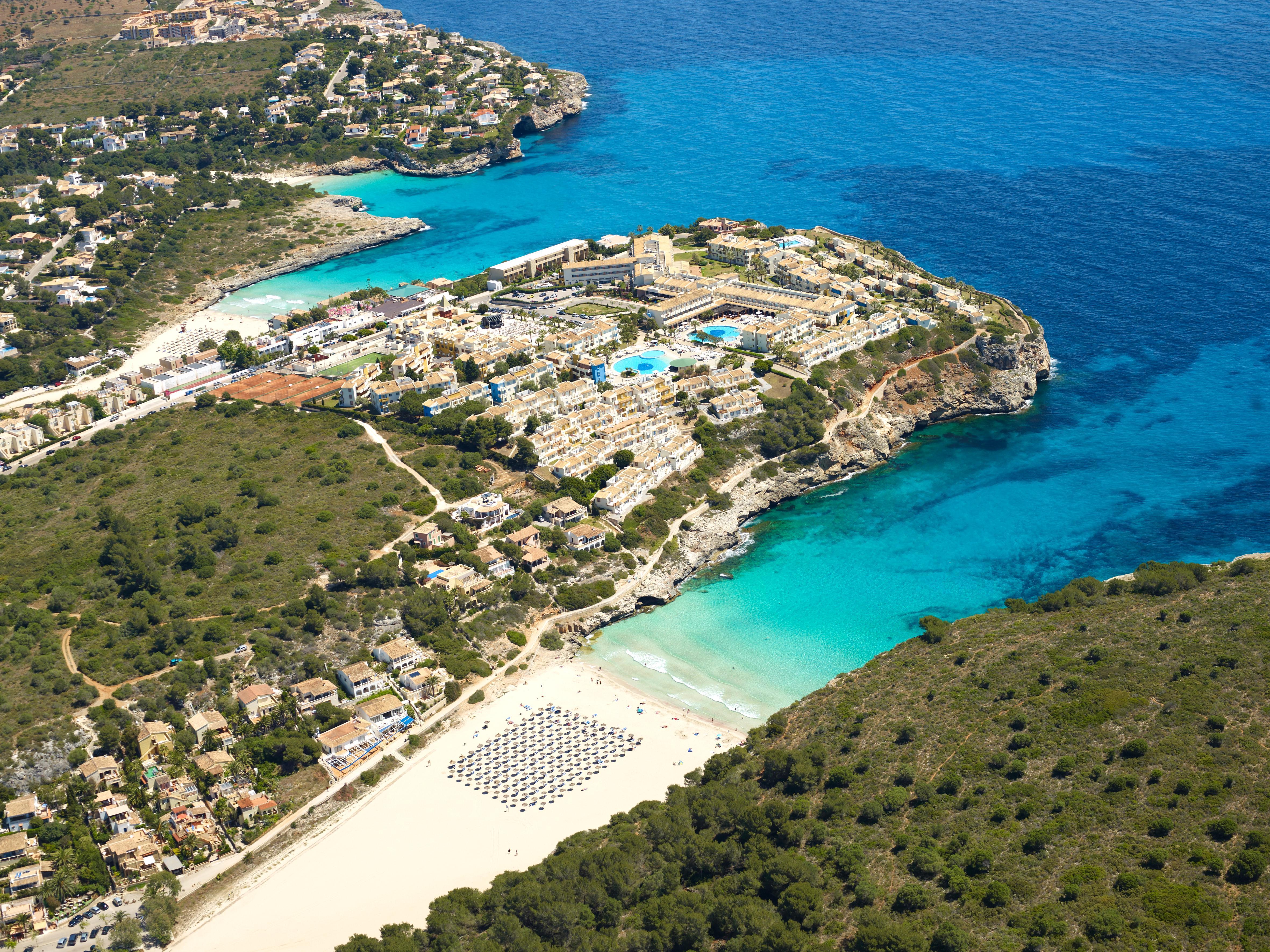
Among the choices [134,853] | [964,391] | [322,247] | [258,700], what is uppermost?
[964,391]

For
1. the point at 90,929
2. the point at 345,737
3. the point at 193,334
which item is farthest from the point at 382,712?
the point at 193,334

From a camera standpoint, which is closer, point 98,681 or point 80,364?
point 98,681

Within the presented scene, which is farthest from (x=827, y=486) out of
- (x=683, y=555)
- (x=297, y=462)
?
(x=297, y=462)

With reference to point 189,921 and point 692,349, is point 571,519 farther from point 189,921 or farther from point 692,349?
point 189,921

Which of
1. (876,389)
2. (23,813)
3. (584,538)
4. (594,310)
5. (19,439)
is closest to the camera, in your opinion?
(23,813)

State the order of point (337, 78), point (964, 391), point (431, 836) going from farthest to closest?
point (337, 78), point (964, 391), point (431, 836)

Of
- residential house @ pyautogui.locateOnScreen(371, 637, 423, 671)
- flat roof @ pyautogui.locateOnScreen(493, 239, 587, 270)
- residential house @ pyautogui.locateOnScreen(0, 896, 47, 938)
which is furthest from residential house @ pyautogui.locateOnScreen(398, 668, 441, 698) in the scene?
flat roof @ pyautogui.locateOnScreen(493, 239, 587, 270)

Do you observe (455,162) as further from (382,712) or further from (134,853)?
(134,853)
